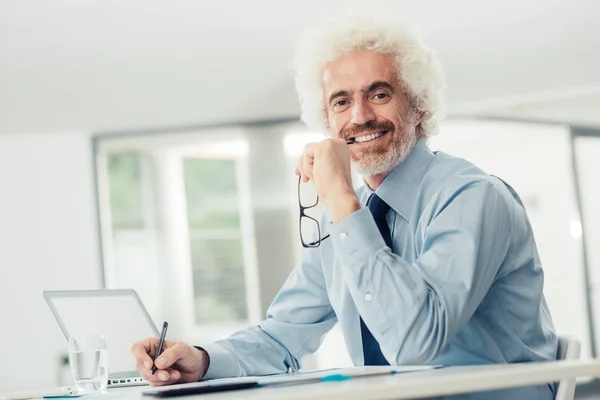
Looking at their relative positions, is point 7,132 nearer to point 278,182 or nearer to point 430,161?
point 278,182

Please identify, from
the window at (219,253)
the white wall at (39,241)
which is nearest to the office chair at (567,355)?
the white wall at (39,241)

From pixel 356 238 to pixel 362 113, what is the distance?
488 millimetres

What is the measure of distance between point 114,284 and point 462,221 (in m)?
5.94

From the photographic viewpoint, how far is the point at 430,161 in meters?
1.80

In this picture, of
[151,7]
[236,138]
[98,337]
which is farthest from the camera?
[236,138]

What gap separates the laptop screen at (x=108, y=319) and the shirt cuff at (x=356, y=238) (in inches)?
27.6

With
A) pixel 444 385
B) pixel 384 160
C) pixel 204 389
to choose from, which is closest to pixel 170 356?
pixel 204 389

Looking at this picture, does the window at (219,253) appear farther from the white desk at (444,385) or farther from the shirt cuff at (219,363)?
the white desk at (444,385)

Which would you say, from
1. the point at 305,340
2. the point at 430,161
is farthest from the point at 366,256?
the point at 305,340

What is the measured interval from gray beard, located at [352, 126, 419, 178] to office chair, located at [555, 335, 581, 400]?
1.66 feet

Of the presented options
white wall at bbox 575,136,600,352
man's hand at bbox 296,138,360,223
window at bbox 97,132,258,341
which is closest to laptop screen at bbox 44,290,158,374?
man's hand at bbox 296,138,360,223

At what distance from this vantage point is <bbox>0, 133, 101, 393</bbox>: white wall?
664 cm

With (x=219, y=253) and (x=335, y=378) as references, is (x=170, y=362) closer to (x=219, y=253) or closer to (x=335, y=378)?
(x=335, y=378)

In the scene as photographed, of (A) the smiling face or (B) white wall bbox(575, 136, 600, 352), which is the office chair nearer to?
(A) the smiling face
